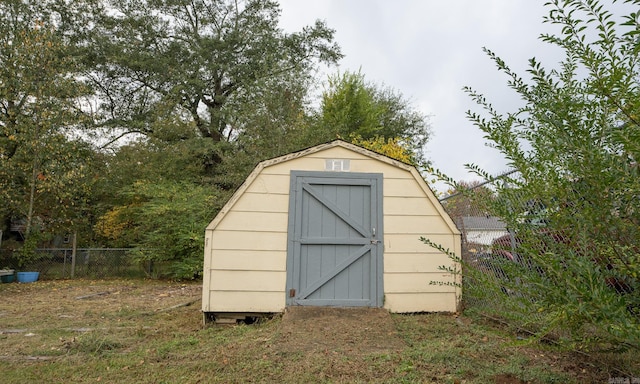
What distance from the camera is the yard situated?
10.6 ft

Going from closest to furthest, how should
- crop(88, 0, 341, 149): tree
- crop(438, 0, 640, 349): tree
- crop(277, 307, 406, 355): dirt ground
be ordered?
crop(438, 0, 640, 349): tree
crop(277, 307, 406, 355): dirt ground
crop(88, 0, 341, 149): tree

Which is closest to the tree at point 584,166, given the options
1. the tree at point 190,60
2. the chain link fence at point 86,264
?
the chain link fence at point 86,264

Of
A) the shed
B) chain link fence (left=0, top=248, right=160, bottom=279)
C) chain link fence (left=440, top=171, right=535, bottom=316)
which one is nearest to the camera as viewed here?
chain link fence (left=440, top=171, right=535, bottom=316)

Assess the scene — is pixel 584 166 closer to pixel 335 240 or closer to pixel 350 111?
pixel 335 240

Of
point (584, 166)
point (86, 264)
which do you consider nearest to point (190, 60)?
point (86, 264)

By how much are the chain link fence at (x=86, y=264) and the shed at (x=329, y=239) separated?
8022mm

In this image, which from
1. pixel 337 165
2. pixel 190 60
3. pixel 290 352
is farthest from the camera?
pixel 190 60

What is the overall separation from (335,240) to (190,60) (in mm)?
14621

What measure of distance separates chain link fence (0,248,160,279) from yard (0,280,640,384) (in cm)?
677

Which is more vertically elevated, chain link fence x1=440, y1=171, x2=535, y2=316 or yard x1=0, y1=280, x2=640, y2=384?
chain link fence x1=440, y1=171, x2=535, y2=316

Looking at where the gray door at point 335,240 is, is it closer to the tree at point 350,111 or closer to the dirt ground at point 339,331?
the dirt ground at point 339,331

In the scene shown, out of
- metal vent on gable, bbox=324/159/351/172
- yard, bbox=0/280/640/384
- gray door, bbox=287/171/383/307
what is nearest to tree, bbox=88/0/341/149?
metal vent on gable, bbox=324/159/351/172

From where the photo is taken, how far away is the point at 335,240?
18.4 ft

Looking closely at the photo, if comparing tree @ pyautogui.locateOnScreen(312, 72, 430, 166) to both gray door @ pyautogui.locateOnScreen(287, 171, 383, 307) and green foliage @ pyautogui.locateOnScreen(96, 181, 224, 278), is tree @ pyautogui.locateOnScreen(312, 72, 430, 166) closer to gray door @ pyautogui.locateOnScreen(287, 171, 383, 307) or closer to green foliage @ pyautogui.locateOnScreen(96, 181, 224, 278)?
green foliage @ pyautogui.locateOnScreen(96, 181, 224, 278)
